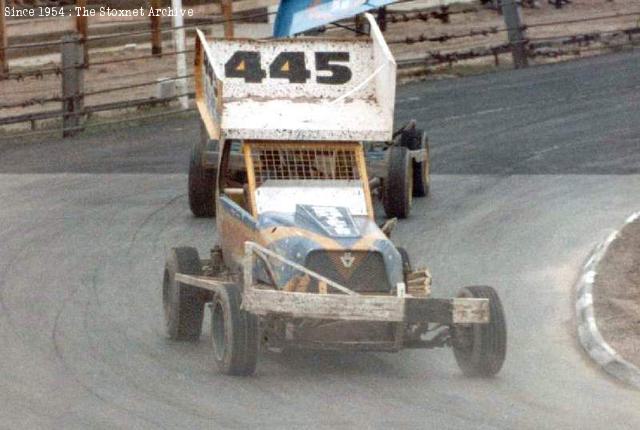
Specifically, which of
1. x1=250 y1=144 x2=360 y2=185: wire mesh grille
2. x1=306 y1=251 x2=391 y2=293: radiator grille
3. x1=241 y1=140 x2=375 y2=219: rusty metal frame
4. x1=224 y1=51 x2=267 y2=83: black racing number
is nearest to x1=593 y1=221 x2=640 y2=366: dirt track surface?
x1=306 y1=251 x2=391 y2=293: radiator grille

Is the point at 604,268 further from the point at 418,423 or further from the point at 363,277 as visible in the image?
the point at 418,423

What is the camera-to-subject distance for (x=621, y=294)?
13.8 meters

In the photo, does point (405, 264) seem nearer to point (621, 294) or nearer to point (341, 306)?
point (341, 306)

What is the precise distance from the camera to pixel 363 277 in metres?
11.5

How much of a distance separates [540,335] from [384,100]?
2.40 meters

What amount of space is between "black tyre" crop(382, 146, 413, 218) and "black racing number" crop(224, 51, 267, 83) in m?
4.38

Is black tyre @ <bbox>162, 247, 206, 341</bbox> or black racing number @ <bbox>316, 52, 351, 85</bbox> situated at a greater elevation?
black racing number @ <bbox>316, 52, 351, 85</bbox>

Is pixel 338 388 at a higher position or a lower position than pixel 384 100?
lower

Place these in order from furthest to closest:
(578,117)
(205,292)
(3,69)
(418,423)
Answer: (3,69)
(578,117)
(205,292)
(418,423)

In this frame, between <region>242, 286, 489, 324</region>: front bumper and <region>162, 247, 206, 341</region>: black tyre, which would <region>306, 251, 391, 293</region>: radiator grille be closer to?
<region>242, 286, 489, 324</region>: front bumper

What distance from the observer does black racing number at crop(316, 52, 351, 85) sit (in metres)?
13.7

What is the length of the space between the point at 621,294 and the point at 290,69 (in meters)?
3.58

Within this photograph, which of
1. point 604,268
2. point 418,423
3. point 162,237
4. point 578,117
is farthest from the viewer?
point 578,117

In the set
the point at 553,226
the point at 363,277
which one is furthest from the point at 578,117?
the point at 363,277
